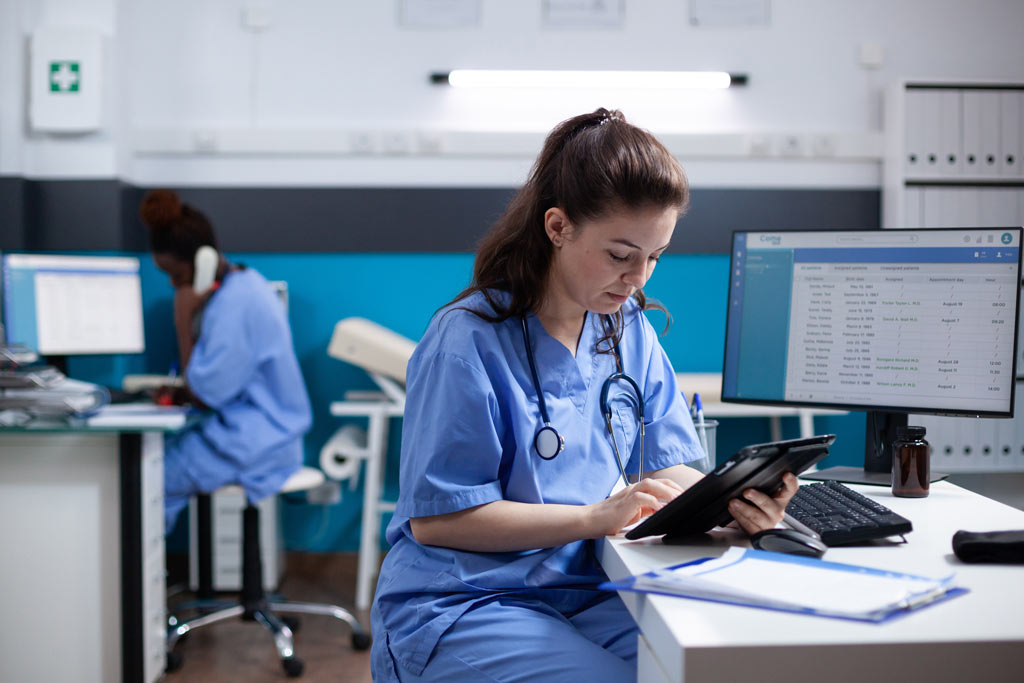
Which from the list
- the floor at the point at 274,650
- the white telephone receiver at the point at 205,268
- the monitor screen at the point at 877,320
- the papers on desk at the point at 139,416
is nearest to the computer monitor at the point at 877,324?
the monitor screen at the point at 877,320

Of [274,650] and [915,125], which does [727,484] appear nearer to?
[274,650]

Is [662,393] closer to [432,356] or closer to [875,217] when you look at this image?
[432,356]

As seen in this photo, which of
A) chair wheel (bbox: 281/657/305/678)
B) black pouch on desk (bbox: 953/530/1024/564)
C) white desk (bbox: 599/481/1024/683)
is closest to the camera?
white desk (bbox: 599/481/1024/683)

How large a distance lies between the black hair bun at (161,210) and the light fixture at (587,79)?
3.64 ft

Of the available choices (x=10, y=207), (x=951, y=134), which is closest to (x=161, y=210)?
(x=10, y=207)

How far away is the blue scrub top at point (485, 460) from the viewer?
43.9 inches

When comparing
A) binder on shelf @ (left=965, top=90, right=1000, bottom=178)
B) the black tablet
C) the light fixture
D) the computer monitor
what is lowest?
the black tablet

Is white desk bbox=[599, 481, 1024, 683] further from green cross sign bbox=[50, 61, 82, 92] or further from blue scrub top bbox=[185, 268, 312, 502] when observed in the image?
green cross sign bbox=[50, 61, 82, 92]

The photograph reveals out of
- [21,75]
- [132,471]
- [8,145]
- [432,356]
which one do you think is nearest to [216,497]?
[132,471]

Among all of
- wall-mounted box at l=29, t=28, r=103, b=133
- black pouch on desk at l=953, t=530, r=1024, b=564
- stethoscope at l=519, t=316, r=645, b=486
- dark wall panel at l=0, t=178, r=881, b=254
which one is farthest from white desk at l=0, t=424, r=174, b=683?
black pouch on desk at l=953, t=530, r=1024, b=564

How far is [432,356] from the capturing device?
1173 mm

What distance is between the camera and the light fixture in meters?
3.21

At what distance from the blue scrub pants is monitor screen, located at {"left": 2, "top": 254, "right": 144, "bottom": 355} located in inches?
74.2

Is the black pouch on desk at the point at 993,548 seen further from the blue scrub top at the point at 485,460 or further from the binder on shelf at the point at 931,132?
the binder on shelf at the point at 931,132
